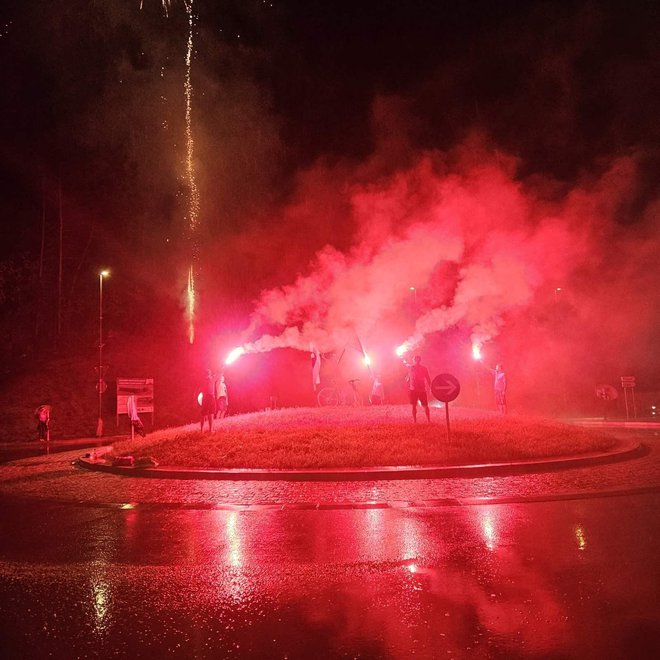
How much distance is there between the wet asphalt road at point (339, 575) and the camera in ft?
12.3

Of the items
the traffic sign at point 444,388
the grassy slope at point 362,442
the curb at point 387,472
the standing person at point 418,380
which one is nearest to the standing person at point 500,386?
the grassy slope at point 362,442

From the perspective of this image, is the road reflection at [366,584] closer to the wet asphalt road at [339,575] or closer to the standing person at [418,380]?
the wet asphalt road at [339,575]

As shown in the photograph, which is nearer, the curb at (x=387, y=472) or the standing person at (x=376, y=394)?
the curb at (x=387, y=472)

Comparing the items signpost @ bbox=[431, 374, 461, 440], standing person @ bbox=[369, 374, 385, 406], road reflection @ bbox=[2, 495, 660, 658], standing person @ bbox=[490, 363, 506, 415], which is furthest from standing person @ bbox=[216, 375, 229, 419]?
road reflection @ bbox=[2, 495, 660, 658]

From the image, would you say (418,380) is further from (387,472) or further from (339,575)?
(339,575)

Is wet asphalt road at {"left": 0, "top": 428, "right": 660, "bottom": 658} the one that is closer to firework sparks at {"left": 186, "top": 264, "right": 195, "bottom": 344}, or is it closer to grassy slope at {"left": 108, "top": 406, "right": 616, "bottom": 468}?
grassy slope at {"left": 108, "top": 406, "right": 616, "bottom": 468}

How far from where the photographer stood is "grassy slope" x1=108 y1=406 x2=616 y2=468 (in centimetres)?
1182

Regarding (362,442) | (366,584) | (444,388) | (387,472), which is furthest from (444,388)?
(366,584)

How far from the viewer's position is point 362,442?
12922mm

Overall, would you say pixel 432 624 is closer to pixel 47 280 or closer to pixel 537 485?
pixel 537 485

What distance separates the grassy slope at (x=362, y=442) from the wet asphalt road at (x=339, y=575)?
2.46 meters

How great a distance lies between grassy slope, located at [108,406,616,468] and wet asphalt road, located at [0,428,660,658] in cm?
246

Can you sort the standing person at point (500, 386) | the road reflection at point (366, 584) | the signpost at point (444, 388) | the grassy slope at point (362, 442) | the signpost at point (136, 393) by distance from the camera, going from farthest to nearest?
the signpost at point (136, 393), the standing person at point (500, 386), the signpost at point (444, 388), the grassy slope at point (362, 442), the road reflection at point (366, 584)

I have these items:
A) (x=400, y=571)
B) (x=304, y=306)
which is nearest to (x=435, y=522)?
(x=400, y=571)
